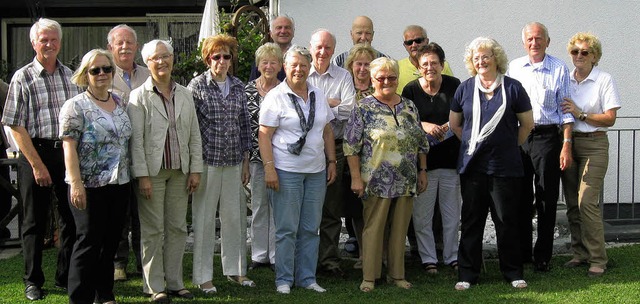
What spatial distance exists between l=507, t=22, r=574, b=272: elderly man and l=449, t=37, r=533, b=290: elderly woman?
40 centimetres

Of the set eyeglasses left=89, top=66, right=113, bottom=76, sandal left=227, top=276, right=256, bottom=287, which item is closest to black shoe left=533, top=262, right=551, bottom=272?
sandal left=227, top=276, right=256, bottom=287

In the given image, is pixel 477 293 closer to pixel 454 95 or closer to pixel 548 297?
pixel 548 297

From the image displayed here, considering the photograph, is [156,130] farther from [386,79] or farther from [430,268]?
[430,268]

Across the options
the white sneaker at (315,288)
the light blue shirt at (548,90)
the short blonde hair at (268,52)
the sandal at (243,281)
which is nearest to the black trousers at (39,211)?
the sandal at (243,281)

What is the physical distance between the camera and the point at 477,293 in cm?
672

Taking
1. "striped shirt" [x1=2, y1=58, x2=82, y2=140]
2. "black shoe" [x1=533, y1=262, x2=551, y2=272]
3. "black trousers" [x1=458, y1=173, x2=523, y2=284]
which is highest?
"striped shirt" [x1=2, y1=58, x2=82, y2=140]

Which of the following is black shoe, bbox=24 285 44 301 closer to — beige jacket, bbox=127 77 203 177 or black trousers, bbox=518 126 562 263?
beige jacket, bbox=127 77 203 177

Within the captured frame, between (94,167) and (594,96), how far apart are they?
13.7 feet

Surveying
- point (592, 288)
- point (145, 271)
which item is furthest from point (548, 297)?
point (145, 271)

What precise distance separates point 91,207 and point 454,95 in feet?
9.87

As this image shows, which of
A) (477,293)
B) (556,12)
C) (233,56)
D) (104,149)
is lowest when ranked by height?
(477,293)

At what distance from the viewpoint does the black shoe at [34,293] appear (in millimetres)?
6543

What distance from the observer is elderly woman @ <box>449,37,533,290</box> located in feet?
22.1

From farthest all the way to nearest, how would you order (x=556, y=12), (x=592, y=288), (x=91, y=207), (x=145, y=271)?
(x=556, y=12), (x=592, y=288), (x=145, y=271), (x=91, y=207)
